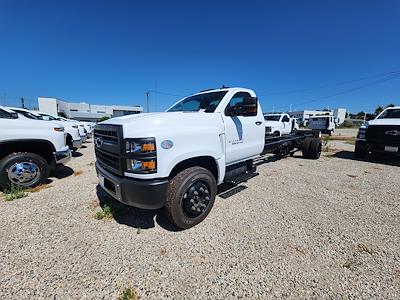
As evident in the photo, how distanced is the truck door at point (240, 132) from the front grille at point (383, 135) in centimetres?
524

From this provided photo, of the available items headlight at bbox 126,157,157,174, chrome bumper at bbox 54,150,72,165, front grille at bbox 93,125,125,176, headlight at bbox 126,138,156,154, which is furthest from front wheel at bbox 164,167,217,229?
chrome bumper at bbox 54,150,72,165

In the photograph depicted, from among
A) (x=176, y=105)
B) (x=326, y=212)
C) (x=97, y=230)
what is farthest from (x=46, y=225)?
(x=326, y=212)

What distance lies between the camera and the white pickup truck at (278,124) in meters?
12.5

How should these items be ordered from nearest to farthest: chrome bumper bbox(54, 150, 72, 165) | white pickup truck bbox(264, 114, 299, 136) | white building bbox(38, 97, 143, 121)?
chrome bumper bbox(54, 150, 72, 165) < white pickup truck bbox(264, 114, 299, 136) < white building bbox(38, 97, 143, 121)

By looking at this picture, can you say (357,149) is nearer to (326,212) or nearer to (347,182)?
(347,182)

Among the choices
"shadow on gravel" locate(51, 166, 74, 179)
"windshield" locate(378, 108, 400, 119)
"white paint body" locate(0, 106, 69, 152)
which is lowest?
"shadow on gravel" locate(51, 166, 74, 179)

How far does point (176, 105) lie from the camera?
4527mm

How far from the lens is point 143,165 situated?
2467 mm

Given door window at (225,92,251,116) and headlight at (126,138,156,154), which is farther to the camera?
door window at (225,92,251,116)

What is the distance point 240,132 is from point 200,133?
1.07 meters

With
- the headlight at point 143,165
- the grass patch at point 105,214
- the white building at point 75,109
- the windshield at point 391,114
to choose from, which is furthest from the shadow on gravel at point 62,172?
the white building at point 75,109

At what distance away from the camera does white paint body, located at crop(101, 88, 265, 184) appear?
8.24ft

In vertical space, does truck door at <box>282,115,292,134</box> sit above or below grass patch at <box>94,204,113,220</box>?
above

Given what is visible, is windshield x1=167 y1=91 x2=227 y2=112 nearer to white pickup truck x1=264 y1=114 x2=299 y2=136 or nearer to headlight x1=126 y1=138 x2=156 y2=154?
headlight x1=126 y1=138 x2=156 y2=154
